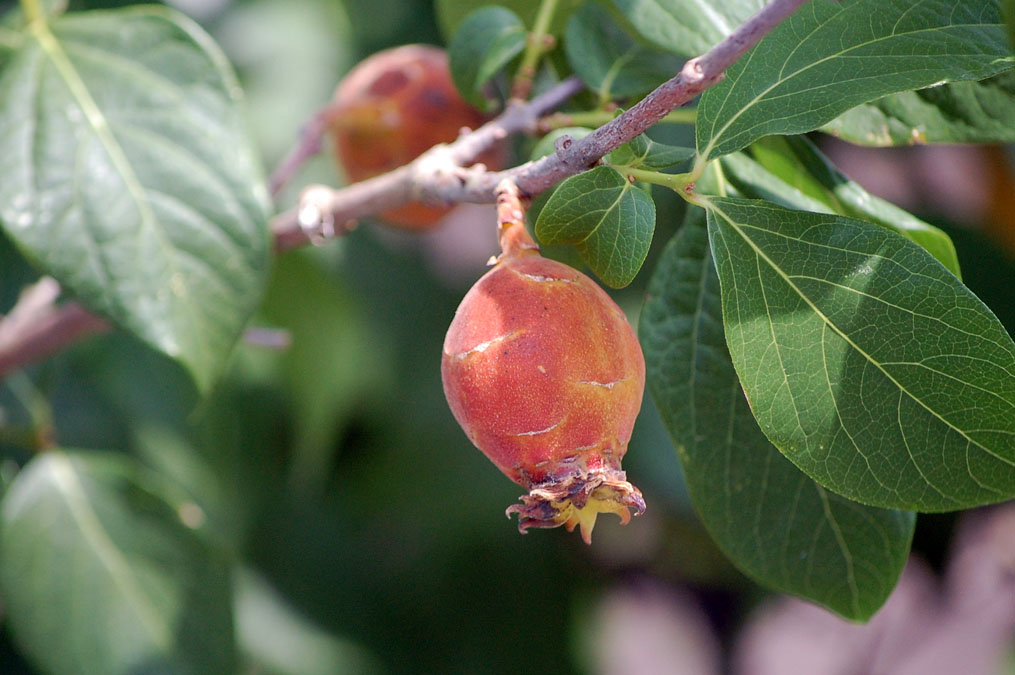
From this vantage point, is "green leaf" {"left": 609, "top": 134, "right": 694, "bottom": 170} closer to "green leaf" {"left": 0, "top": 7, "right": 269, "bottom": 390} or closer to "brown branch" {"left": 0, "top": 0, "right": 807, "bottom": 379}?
"brown branch" {"left": 0, "top": 0, "right": 807, "bottom": 379}

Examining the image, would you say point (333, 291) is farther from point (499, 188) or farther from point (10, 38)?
point (499, 188)

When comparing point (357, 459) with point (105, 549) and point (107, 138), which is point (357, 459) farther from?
point (107, 138)

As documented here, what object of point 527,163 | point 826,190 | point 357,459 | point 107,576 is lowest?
point 357,459

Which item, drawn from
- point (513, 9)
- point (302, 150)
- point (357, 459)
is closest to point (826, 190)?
point (513, 9)

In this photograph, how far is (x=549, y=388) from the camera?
0.37 metres

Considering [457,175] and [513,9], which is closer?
[457,175]

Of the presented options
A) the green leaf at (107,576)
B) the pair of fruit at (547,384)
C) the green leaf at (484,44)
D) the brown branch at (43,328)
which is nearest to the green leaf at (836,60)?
the pair of fruit at (547,384)

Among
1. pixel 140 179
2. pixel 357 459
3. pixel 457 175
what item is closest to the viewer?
pixel 457 175

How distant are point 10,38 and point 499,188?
1.47ft

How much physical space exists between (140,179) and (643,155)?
35 centimetres

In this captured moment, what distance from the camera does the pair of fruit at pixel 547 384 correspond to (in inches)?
14.6

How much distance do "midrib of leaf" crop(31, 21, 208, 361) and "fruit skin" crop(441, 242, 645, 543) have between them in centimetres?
26

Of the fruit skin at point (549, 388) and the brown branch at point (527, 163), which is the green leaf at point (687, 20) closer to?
the brown branch at point (527, 163)

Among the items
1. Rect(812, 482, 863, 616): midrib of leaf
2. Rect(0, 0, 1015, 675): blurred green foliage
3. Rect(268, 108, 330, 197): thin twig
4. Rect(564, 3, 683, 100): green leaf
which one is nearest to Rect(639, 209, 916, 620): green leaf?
Rect(812, 482, 863, 616): midrib of leaf
